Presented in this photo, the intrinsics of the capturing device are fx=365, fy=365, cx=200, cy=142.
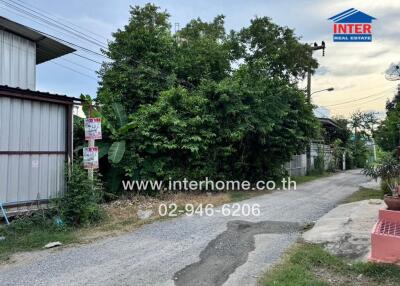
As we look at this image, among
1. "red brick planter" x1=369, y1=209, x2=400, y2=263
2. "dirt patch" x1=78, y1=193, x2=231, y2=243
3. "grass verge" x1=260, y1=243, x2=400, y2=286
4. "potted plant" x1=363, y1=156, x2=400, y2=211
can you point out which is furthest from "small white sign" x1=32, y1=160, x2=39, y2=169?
"potted plant" x1=363, y1=156, x2=400, y2=211

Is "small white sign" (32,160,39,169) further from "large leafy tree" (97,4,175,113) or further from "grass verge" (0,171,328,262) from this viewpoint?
"large leafy tree" (97,4,175,113)

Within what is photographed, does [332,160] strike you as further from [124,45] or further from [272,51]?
[124,45]

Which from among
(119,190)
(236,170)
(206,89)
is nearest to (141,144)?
(119,190)

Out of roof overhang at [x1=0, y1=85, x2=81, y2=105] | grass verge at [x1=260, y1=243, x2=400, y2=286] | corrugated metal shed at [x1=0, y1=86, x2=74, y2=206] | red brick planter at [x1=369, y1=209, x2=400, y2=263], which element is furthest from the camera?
corrugated metal shed at [x1=0, y1=86, x2=74, y2=206]

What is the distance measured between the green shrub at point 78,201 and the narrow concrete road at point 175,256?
1173mm

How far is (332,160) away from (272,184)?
17582mm

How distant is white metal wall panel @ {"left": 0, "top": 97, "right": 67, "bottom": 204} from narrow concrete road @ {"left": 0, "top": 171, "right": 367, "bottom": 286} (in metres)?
2.36

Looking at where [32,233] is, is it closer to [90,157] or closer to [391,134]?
[90,157]

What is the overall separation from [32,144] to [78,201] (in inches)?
67.8

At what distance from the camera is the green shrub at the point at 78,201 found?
26.3 feet

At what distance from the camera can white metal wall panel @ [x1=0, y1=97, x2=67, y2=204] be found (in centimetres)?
781

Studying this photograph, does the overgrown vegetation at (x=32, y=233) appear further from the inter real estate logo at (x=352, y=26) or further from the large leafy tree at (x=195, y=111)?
the inter real estate logo at (x=352, y=26)

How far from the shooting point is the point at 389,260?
5230 millimetres

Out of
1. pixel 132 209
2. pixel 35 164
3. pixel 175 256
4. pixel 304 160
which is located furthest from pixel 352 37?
pixel 304 160
